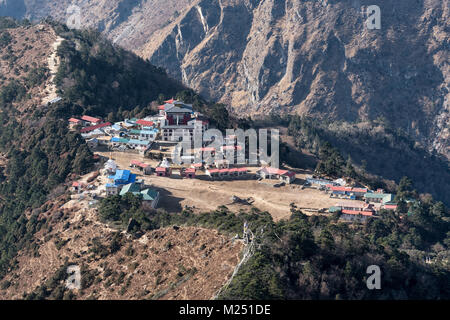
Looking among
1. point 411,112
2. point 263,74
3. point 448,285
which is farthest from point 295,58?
point 448,285

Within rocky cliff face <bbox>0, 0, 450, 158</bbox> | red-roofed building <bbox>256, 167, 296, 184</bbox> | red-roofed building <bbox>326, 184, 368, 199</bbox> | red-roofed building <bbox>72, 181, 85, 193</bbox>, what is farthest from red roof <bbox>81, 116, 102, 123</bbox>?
rocky cliff face <bbox>0, 0, 450, 158</bbox>

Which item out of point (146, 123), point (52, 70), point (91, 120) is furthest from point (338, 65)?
point (91, 120)

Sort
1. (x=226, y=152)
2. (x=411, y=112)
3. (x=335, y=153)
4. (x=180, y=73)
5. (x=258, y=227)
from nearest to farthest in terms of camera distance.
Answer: (x=258, y=227) < (x=226, y=152) < (x=335, y=153) < (x=411, y=112) < (x=180, y=73)

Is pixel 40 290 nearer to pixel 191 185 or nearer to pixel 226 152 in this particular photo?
pixel 191 185

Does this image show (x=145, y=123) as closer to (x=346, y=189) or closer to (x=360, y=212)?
(x=346, y=189)

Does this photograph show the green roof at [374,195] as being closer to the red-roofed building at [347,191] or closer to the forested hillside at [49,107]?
the red-roofed building at [347,191]

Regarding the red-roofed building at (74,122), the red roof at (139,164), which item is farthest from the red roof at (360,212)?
the red-roofed building at (74,122)

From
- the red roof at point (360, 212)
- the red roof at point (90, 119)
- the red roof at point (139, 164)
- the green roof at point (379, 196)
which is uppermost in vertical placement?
the red roof at point (90, 119)
